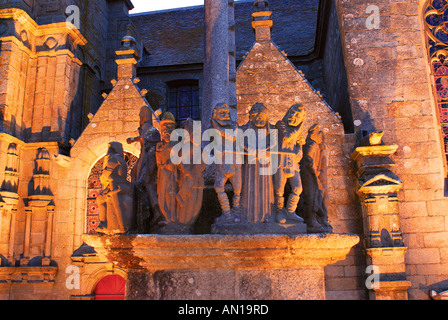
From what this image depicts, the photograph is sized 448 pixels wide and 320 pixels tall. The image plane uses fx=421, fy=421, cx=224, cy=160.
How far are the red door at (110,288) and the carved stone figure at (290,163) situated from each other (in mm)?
6353

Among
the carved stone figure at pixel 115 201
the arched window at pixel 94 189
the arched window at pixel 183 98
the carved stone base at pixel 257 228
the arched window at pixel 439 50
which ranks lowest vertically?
the carved stone base at pixel 257 228

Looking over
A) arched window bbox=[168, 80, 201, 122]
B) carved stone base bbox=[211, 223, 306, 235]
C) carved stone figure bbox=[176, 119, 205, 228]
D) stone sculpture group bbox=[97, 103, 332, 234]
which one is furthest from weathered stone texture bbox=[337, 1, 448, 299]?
arched window bbox=[168, 80, 201, 122]

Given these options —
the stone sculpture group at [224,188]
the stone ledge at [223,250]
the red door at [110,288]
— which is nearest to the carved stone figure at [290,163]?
the stone sculpture group at [224,188]

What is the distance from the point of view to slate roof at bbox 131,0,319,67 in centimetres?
1484

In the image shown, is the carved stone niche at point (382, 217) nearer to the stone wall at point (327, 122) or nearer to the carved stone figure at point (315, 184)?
the stone wall at point (327, 122)

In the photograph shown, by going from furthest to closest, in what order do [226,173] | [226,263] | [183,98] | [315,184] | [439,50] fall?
[183,98] → [439,50] → [315,184] → [226,173] → [226,263]

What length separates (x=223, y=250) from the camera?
369 cm

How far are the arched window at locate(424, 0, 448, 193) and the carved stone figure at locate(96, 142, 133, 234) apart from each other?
6820 millimetres

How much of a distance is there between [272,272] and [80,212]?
6798 mm

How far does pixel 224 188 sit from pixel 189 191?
35cm

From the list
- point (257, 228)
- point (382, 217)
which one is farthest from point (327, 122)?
point (257, 228)

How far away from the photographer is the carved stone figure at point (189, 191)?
4016mm

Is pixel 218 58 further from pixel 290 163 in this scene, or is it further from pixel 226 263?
pixel 226 263
